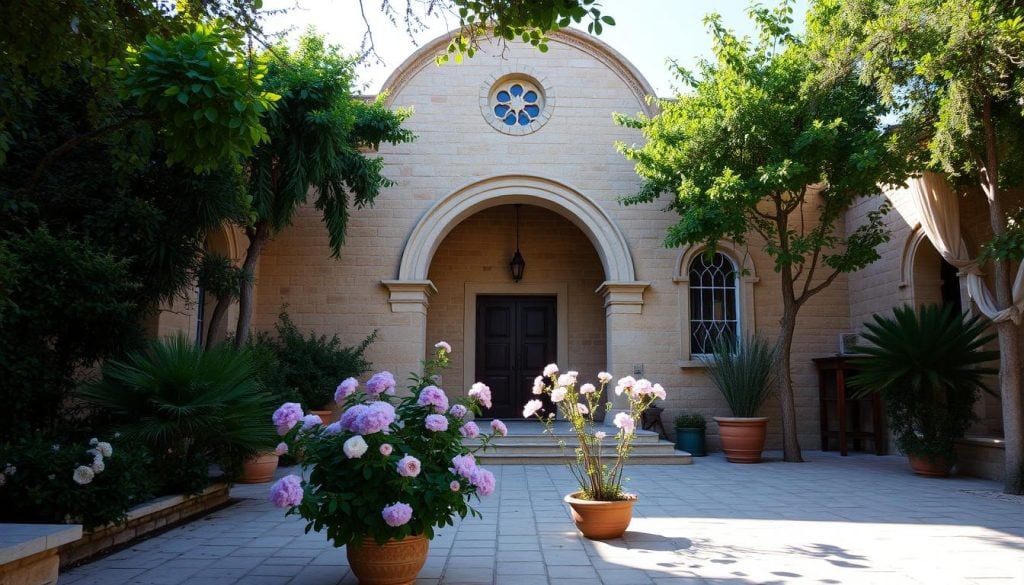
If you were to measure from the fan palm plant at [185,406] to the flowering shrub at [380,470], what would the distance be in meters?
1.88

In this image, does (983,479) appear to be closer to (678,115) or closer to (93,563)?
(678,115)

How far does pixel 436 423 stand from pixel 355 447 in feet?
1.39

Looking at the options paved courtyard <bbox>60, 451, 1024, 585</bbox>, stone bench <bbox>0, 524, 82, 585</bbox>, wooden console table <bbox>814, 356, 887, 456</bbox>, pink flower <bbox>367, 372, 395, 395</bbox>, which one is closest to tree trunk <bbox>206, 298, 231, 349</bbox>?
paved courtyard <bbox>60, 451, 1024, 585</bbox>

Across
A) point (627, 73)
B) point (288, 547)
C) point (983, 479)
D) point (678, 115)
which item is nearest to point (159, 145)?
point (288, 547)

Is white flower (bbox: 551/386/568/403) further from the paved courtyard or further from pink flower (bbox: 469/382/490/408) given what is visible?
the paved courtyard

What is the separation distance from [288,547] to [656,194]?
695 cm

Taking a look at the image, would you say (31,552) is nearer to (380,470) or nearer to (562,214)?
(380,470)

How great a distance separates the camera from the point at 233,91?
3264 mm

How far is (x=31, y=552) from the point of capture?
3.09m

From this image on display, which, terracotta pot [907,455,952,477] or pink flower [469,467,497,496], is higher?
pink flower [469,467,497,496]

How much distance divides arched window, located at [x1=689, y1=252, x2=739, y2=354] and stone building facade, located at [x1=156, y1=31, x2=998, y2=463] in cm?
2

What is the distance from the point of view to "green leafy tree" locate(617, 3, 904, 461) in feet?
26.4

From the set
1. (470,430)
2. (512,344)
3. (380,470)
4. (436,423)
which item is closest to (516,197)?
(512,344)

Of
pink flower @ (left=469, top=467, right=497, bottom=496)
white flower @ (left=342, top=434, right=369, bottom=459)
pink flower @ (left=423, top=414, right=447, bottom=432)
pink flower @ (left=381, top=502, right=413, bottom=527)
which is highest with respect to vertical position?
pink flower @ (left=423, top=414, right=447, bottom=432)
